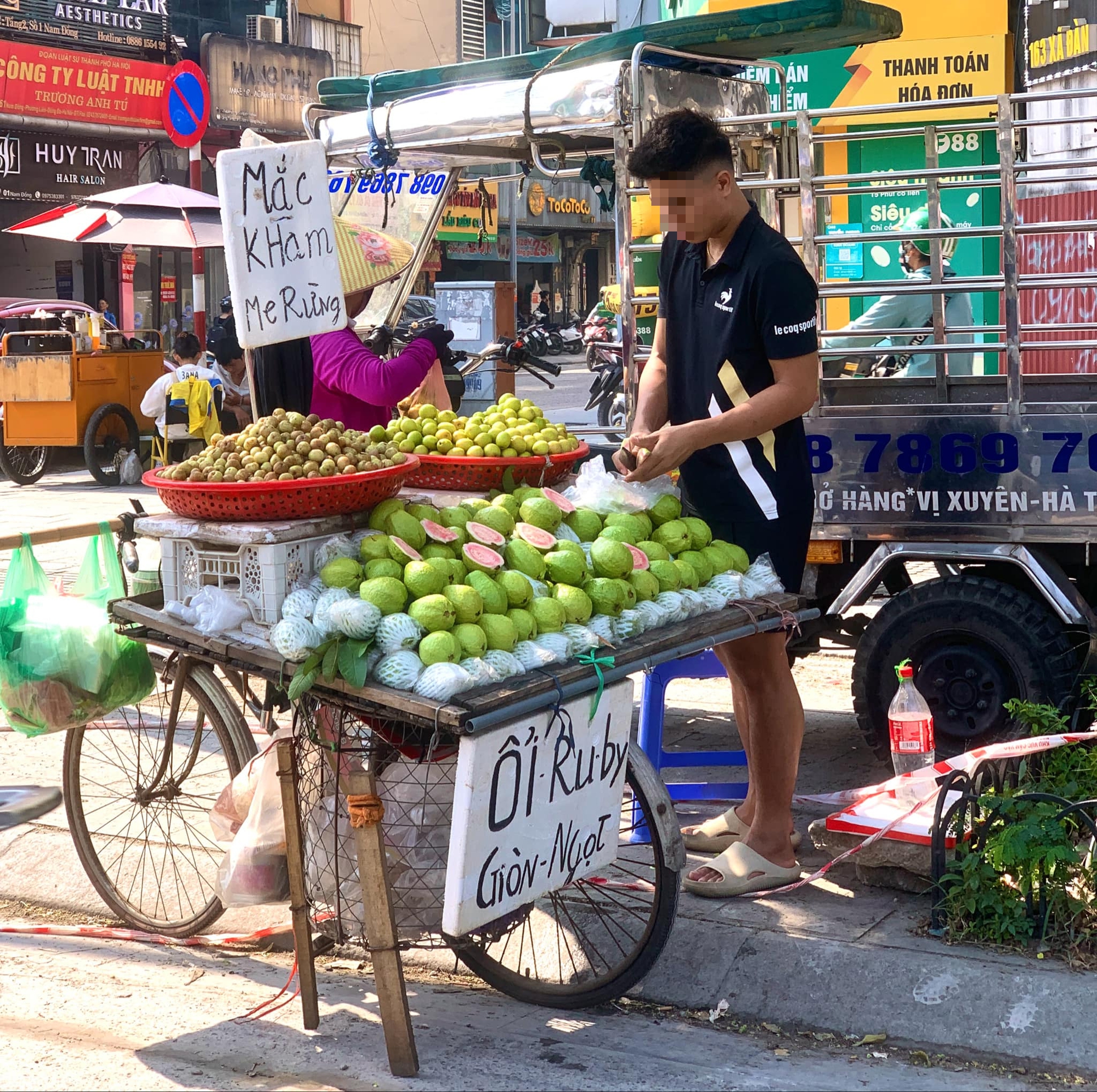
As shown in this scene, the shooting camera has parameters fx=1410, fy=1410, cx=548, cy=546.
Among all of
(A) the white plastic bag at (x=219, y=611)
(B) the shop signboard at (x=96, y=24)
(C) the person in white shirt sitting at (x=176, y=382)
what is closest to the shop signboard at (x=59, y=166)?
(B) the shop signboard at (x=96, y=24)

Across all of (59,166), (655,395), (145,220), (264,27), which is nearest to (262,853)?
(655,395)

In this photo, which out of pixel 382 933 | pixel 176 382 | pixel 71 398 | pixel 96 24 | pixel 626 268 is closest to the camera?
pixel 382 933

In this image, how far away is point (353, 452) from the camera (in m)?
3.52

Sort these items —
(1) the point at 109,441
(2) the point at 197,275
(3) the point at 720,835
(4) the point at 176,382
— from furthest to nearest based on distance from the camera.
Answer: (2) the point at 197,275, (1) the point at 109,441, (4) the point at 176,382, (3) the point at 720,835

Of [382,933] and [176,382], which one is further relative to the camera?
[176,382]

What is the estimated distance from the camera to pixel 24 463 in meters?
15.0

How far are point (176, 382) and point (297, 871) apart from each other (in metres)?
10.7

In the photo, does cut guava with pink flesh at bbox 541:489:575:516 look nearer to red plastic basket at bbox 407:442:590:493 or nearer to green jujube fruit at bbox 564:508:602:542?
green jujube fruit at bbox 564:508:602:542

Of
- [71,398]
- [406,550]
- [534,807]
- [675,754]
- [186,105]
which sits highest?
[186,105]

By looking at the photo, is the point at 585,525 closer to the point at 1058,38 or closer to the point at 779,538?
the point at 779,538

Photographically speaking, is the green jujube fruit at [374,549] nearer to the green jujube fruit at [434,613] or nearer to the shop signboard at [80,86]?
the green jujube fruit at [434,613]

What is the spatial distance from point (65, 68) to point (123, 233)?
39.7 ft

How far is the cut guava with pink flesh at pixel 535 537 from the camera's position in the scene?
3.58m

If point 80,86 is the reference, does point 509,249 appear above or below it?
below
